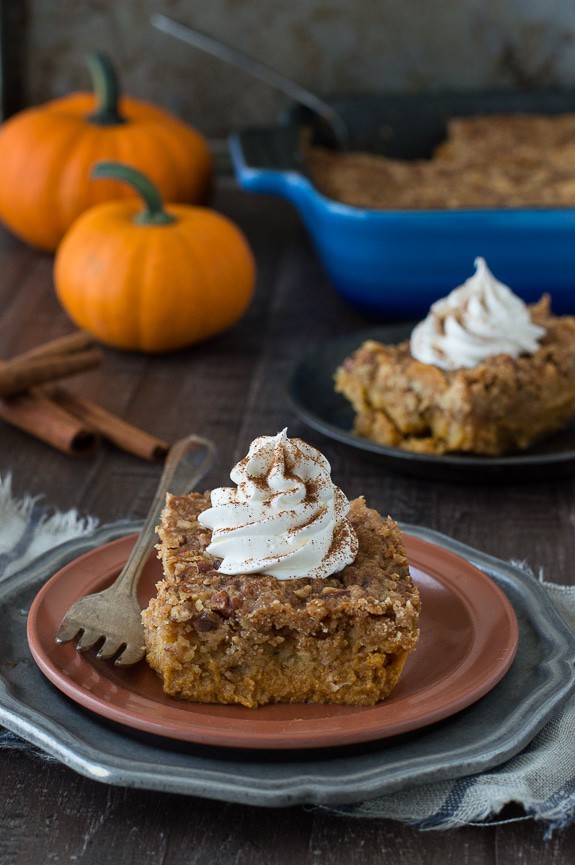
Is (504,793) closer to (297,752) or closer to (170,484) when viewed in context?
(297,752)

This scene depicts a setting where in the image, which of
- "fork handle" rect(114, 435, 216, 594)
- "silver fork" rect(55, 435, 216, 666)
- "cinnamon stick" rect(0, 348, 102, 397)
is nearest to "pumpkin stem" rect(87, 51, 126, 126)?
"cinnamon stick" rect(0, 348, 102, 397)

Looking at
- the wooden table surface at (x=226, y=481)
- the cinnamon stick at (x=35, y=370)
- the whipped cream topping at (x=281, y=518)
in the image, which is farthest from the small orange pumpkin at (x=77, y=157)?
the whipped cream topping at (x=281, y=518)

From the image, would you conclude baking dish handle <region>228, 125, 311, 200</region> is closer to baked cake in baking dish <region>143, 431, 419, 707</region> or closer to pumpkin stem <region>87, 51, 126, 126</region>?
pumpkin stem <region>87, 51, 126, 126</region>

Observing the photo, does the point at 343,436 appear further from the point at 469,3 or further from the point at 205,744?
the point at 469,3

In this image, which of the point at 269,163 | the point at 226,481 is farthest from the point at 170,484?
the point at 269,163

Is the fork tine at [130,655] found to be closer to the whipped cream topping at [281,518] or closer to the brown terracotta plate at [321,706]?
the brown terracotta plate at [321,706]
